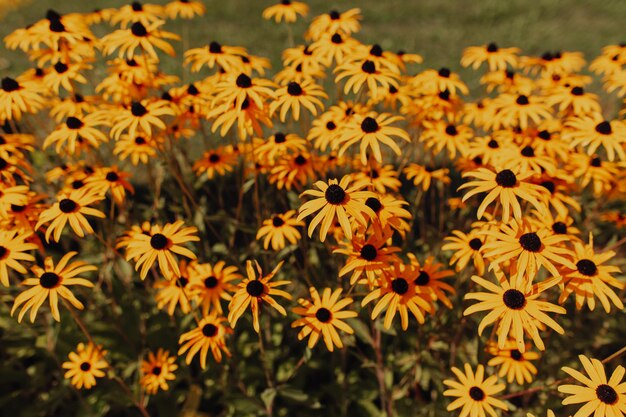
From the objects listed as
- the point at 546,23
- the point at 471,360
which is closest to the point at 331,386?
the point at 471,360

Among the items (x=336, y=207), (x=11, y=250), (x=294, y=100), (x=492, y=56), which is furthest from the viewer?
(x=492, y=56)

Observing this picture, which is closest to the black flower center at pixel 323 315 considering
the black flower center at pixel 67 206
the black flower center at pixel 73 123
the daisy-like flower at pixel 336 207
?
the daisy-like flower at pixel 336 207

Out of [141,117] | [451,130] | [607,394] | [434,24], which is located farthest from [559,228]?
[434,24]

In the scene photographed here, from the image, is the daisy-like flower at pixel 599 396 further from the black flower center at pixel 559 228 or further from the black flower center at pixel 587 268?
the black flower center at pixel 559 228

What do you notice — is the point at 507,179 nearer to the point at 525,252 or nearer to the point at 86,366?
the point at 525,252

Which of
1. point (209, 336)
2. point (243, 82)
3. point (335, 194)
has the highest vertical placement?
point (243, 82)

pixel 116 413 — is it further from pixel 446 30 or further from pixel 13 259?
pixel 446 30

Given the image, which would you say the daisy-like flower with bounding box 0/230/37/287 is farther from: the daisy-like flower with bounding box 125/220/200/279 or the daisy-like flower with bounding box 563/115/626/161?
the daisy-like flower with bounding box 563/115/626/161
